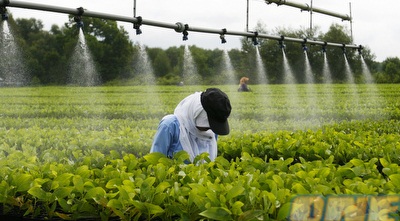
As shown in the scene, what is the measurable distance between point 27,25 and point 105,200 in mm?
9426

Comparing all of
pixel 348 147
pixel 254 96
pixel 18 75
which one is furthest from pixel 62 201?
pixel 254 96

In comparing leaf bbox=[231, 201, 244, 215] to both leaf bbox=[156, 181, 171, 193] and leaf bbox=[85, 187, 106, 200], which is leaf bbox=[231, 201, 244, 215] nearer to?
leaf bbox=[156, 181, 171, 193]

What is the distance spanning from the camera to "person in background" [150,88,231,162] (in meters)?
3.56

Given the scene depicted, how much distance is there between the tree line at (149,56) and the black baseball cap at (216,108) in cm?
508

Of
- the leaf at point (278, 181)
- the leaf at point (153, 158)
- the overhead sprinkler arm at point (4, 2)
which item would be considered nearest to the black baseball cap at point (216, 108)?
the leaf at point (153, 158)

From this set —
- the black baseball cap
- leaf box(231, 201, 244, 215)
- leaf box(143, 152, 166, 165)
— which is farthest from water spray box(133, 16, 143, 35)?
leaf box(231, 201, 244, 215)

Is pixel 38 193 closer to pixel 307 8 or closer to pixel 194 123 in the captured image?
pixel 194 123

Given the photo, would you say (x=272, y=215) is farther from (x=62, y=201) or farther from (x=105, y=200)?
(x=62, y=201)

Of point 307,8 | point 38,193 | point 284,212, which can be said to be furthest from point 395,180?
point 307,8

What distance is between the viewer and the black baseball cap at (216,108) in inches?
139

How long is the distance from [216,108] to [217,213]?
1.44m

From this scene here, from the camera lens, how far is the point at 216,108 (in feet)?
11.6

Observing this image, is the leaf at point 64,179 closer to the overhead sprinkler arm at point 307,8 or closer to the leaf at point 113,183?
the leaf at point 113,183

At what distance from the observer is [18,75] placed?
796cm
